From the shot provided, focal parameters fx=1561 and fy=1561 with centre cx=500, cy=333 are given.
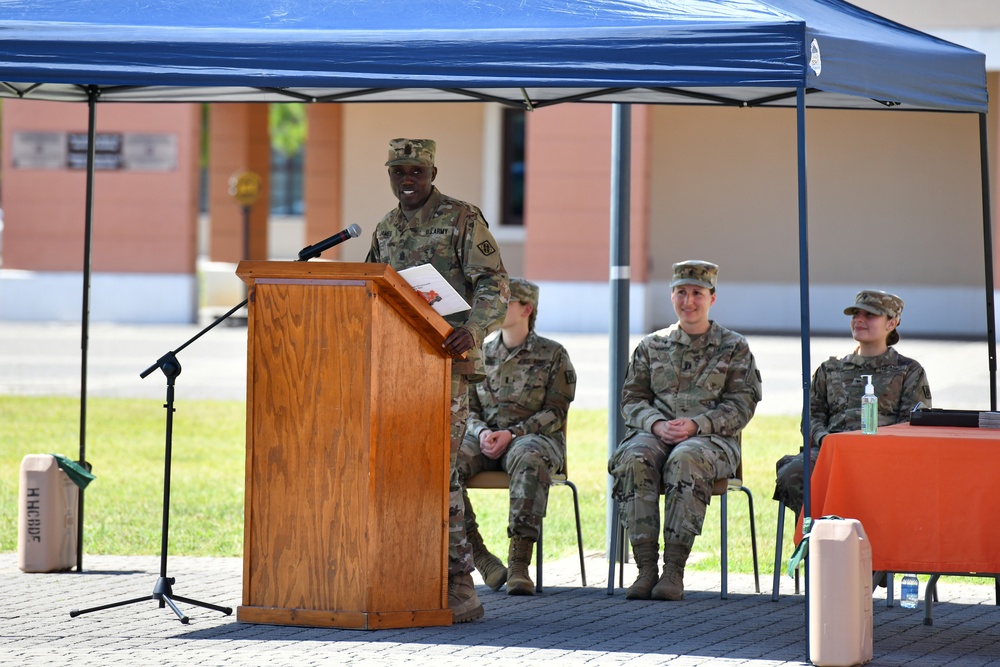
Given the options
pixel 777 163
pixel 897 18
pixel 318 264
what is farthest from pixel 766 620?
pixel 777 163

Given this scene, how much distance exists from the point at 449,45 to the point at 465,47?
6 centimetres

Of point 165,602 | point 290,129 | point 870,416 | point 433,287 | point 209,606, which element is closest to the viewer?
point 433,287

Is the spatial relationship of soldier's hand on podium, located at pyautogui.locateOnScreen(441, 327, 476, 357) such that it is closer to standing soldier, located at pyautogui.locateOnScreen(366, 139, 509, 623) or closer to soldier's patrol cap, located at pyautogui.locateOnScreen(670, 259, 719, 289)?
standing soldier, located at pyautogui.locateOnScreen(366, 139, 509, 623)

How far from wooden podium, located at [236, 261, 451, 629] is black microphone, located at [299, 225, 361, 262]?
0.08m

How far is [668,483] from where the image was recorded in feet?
22.0

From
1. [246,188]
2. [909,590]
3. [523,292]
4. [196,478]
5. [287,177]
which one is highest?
[287,177]

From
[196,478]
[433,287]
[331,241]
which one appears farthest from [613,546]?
[196,478]

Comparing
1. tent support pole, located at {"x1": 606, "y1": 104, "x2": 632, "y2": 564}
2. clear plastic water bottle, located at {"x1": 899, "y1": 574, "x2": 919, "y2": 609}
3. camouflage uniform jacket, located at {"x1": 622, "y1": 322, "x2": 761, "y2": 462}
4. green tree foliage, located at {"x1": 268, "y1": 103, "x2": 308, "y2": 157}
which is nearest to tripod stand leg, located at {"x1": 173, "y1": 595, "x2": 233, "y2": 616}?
camouflage uniform jacket, located at {"x1": 622, "y1": 322, "x2": 761, "y2": 462}

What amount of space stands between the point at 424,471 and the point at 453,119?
19421 millimetres

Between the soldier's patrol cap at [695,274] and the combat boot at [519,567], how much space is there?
134cm

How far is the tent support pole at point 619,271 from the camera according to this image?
25.3 ft

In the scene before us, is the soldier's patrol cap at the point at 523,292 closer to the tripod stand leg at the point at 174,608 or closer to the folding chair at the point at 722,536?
the folding chair at the point at 722,536

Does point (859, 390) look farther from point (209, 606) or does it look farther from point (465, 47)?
point (209, 606)

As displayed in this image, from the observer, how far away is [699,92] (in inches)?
287
